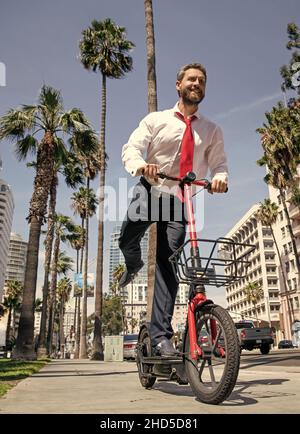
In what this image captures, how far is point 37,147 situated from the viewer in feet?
57.9

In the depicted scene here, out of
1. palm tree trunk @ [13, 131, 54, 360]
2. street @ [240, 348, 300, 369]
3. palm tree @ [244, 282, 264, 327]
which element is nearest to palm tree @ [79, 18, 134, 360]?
palm tree trunk @ [13, 131, 54, 360]

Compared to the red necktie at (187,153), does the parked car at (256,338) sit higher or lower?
lower

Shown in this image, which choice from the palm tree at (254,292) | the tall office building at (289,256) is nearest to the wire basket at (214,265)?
the tall office building at (289,256)

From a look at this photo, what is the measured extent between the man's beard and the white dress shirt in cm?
10

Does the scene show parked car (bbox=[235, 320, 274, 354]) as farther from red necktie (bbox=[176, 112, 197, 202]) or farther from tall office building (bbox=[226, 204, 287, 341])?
tall office building (bbox=[226, 204, 287, 341])

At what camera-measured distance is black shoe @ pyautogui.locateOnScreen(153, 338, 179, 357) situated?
2916mm

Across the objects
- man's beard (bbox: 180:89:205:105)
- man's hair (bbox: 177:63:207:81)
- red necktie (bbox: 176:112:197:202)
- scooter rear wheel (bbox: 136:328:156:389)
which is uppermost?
man's hair (bbox: 177:63:207:81)

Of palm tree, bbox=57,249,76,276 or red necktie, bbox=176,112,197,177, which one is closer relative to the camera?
red necktie, bbox=176,112,197,177

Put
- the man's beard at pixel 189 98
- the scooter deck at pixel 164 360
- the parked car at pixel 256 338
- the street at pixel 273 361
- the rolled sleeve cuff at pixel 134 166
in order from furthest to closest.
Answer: the parked car at pixel 256 338 → the street at pixel 273 361 → the man's beard at pixel 189 98 → the rolled sleeve cuff at pixel 134 166 → the scooter deck at pixel 164 360

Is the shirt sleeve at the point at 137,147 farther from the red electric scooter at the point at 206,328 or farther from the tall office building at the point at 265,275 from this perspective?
the tall office building at the point at 265,275

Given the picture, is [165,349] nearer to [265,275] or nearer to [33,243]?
[33,243]

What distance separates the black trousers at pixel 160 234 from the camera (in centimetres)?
323
